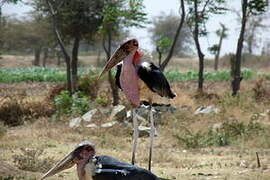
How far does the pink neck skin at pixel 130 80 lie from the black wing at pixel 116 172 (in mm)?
1661

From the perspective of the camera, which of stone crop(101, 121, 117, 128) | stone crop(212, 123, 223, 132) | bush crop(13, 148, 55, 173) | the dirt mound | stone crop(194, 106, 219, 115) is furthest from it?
stone crop(194, 106, 219, 115)

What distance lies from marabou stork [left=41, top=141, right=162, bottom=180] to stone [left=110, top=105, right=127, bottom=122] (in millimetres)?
8049

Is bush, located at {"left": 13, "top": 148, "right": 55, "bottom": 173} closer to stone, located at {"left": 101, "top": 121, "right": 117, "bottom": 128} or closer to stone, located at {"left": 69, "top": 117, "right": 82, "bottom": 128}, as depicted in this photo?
stone, located at {"left": 101, "top": 121, "right": 117, "bottom": 128}

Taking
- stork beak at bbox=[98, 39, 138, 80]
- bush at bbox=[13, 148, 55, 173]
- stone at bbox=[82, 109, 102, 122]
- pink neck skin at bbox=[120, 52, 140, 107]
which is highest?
stork beak at bbox=[98, 39, 138, 80]

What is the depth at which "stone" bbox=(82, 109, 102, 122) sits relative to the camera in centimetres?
1203

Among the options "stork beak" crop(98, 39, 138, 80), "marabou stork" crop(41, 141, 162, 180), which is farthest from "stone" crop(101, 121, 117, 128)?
"marabou stork" crop(41, 141, 162, 180)

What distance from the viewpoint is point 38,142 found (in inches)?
379

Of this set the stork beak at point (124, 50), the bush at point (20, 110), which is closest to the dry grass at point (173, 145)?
the bush at point (20, 110)

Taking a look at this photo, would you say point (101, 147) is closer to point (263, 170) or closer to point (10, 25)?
point (263, 170)

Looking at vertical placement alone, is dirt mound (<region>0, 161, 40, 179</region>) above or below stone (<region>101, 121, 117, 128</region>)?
above

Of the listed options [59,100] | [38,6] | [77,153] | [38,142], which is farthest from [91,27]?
[77,153]

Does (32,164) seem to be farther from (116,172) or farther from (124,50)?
(116,172)

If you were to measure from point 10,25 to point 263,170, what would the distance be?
3521cm

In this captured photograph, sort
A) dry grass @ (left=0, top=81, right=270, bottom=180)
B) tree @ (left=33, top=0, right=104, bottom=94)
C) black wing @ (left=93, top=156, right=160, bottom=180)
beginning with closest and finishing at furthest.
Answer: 1. black wing @ (left=93, top=156, right=160, bottom=180)
2. dry grass @ (left=0, top=81, right=270, bottom=180)
3. tree @ (left=33, top=0, right=104, bottom=94)
